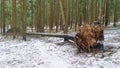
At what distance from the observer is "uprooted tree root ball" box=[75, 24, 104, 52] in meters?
11.1

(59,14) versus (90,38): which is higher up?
(59,14)

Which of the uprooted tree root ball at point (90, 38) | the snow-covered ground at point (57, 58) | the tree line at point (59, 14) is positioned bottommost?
the snow-covered ground at point (57, 58)

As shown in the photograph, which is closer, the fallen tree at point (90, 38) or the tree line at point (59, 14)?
the fallen tree at point (90, 38)

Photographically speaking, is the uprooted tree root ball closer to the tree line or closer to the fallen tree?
the fallen tree

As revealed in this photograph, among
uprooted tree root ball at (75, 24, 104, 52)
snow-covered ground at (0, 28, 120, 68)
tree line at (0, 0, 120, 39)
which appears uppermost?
tree line at (0, 0, 120, 39)

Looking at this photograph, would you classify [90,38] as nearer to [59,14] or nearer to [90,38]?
[90,38]

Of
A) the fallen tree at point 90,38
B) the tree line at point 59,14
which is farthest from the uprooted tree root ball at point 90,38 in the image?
the tree line at point 59,14

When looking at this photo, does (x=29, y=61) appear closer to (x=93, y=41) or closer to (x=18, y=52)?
(x=18, y=52)

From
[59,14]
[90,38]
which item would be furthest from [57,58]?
[59,14]

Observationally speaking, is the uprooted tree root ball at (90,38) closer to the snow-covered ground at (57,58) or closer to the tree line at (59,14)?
the snow-covered ground at (57,58)

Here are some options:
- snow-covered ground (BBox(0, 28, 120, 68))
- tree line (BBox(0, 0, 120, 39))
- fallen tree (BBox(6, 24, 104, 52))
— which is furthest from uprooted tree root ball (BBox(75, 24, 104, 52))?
tree line (BBox(0, 0, 120, 39))

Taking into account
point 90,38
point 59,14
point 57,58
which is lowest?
point 57,58

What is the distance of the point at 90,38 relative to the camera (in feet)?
36.6

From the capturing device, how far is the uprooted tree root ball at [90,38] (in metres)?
11.1
